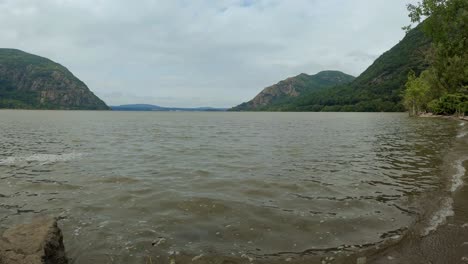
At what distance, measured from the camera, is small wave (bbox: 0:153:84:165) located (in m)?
24.8

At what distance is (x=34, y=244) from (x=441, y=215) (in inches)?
516

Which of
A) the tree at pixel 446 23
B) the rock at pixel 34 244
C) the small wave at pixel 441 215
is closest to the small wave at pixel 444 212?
the small wave at pixel 441 215

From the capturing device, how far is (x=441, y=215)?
11539 millimetres

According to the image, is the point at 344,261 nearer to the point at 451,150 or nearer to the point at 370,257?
the point at 370,257

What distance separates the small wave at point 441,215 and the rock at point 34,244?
1068cm

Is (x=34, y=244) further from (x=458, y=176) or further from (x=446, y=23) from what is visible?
(x=446, y=23)

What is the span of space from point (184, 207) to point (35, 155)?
70.8ft

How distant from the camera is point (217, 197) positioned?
1490 centimetres

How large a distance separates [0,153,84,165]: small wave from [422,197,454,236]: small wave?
2536 cm

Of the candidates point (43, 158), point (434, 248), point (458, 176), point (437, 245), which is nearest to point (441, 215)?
point (437, 245)

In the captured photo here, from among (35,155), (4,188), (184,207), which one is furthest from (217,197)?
(35,155)

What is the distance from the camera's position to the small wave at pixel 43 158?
81.3 feet

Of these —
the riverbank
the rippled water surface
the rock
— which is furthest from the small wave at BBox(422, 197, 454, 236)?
the rock

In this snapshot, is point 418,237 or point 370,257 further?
point 418,237
